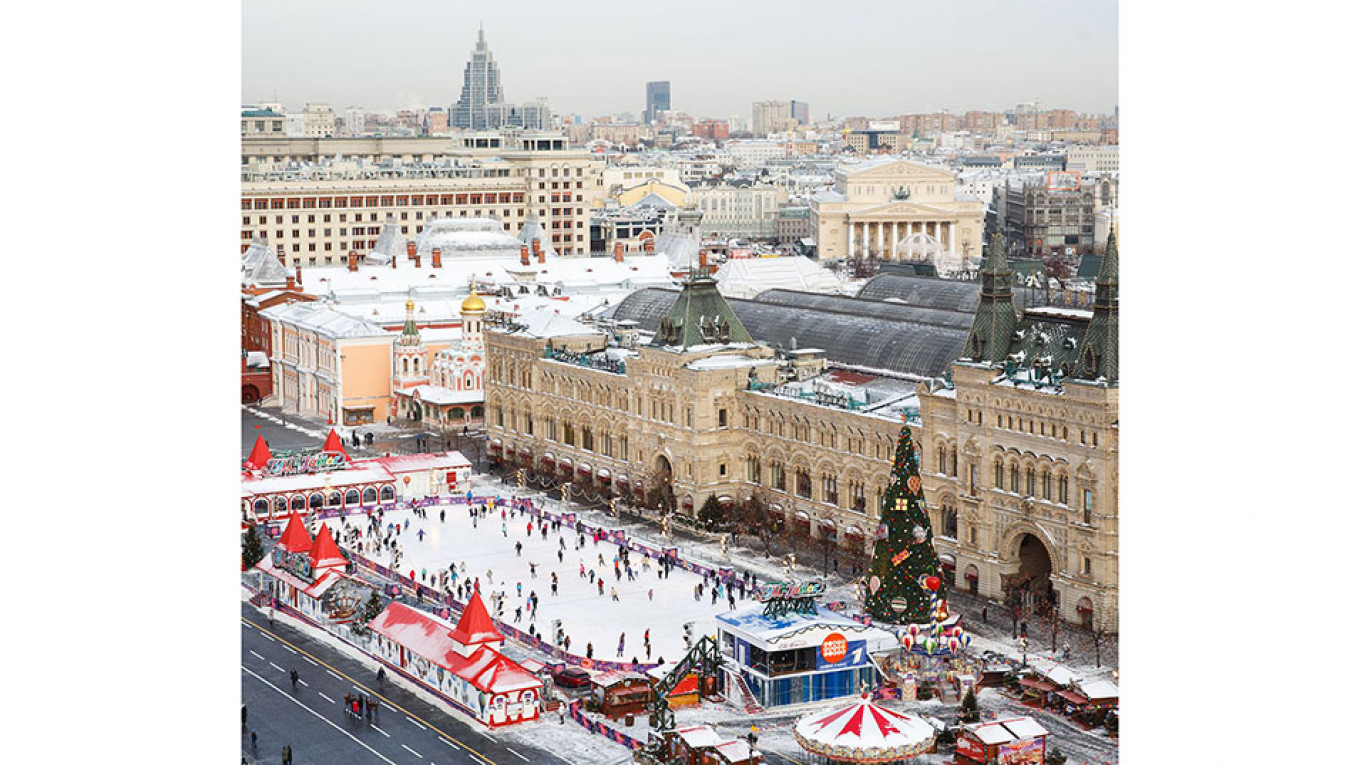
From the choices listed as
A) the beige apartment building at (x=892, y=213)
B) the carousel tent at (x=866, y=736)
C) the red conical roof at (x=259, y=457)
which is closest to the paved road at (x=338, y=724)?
the carousel tent at (x=866, y=736)

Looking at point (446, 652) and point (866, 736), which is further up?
point (446, 652)

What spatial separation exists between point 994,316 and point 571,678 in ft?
31.5

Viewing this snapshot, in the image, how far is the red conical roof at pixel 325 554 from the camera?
31.5 m

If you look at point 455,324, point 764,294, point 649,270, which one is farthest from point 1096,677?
point 649,270

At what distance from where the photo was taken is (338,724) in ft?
84.2

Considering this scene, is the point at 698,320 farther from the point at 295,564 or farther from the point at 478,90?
the point at 478,90

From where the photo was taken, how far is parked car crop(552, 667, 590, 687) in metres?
27.3

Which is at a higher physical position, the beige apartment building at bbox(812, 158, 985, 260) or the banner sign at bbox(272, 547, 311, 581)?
the beige apartment building at bbox(812, 158, 985, 260)

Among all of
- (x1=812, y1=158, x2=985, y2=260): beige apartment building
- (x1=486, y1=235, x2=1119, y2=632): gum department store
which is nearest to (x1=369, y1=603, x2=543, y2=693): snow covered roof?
(x1=486, y1=235, x2=1119, y2=632): gum department store

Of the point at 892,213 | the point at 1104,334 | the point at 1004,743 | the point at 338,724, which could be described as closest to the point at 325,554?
the point at 338,724

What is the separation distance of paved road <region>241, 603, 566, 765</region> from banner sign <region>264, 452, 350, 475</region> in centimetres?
1130

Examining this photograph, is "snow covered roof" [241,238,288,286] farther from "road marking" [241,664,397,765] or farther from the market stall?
the market stall

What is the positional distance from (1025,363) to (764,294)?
2215cm

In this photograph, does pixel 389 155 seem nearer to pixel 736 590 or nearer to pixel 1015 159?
pixel 1015 159
